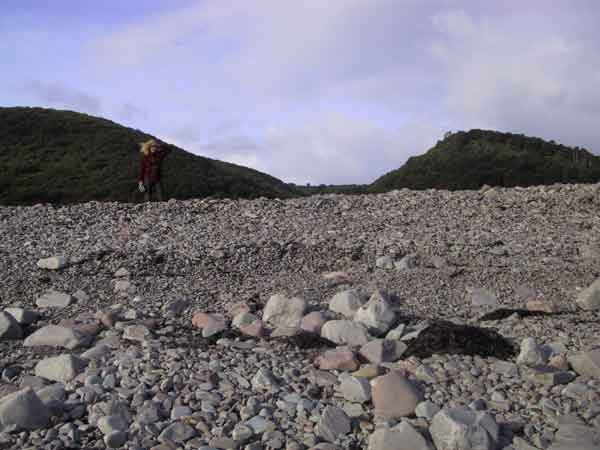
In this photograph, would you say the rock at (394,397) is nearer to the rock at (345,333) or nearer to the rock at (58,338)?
the rock at (345,333)

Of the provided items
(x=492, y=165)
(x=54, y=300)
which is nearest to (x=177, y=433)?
(x=54, y=300)

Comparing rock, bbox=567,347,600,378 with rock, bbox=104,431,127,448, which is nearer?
rock, bbox=104,431,127,448

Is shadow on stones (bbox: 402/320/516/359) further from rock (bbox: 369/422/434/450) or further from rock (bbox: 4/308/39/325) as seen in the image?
rock (bbox: 4/308/39/325)

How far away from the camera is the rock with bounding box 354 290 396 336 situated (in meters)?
5.35

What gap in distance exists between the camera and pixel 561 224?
9.93m

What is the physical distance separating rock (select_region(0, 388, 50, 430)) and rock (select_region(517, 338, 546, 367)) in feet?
9.92

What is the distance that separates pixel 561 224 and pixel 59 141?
29985mm

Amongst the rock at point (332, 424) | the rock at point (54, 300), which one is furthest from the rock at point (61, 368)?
the rock at point (54, 300)

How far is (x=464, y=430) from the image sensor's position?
11.3 ft

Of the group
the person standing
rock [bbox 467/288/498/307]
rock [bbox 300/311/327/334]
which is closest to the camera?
A: rock [bbox 300/311/327/334]

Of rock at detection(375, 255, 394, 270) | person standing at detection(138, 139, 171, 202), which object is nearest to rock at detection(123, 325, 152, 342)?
rock at detection(375, 255, 394, 270)

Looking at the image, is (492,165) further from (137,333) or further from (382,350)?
(137,333)

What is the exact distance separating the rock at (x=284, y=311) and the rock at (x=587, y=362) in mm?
2110

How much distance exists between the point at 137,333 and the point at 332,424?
7.02ft
